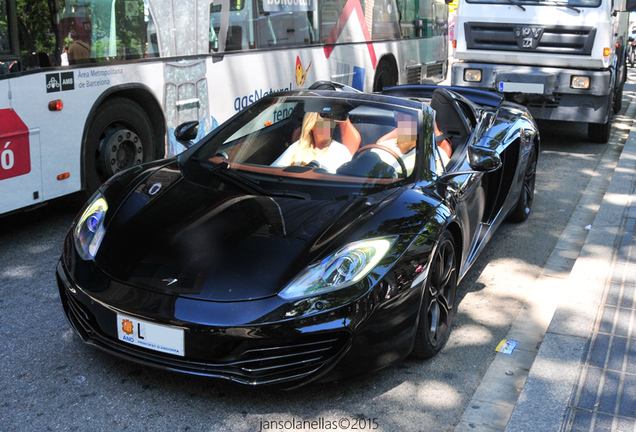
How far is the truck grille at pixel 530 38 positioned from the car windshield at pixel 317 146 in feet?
20.0

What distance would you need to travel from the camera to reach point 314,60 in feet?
30.7

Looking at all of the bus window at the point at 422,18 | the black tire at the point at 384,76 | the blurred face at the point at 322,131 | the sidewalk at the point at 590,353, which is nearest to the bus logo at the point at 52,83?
the blurred face at the point at 322,131

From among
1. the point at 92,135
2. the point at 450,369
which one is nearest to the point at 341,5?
the point at 92,135

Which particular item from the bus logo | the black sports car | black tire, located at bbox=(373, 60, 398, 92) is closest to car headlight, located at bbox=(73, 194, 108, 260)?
the black sports car

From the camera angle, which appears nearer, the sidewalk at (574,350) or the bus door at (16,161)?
the sidewalk at (574,350)

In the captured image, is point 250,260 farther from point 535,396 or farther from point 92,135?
point 92,135

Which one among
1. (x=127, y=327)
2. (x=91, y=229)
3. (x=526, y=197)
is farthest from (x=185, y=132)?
(x=526, y=197)

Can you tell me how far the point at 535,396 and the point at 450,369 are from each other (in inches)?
19.6

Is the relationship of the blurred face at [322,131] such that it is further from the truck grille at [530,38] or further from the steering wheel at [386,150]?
the truck grille at [530,38]

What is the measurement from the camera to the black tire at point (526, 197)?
6250mm

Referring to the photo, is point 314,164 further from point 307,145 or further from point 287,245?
point 287,245

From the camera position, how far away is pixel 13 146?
533cm

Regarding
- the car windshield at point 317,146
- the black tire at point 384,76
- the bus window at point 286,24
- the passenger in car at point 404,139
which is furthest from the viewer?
the black tire at point 384,76

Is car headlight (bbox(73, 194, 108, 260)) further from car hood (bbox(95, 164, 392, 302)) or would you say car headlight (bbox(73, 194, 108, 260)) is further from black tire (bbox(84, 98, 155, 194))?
black tire (bbox(84, 98, 155, 194))
